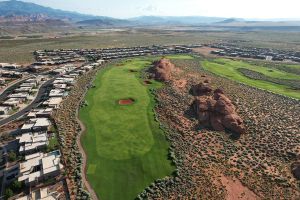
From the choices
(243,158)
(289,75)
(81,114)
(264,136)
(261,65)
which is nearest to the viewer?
(243,158)

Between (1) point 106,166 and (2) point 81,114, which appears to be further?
(2) point 81,114

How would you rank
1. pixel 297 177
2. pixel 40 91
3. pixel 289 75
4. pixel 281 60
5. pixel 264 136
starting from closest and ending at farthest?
pixel 297 177 → pixel 264 136 → pixel 40 91 → pixel 289 75 → pixel 281 60

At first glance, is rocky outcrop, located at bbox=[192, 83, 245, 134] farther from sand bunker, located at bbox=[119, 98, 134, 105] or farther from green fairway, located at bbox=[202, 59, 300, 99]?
green fairway, located at bbox=[202, 59, 300, 99]

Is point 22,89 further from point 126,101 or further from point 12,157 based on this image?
point 12,157

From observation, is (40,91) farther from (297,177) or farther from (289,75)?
(289,75)

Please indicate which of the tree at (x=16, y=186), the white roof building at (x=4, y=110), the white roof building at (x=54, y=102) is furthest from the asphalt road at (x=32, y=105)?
the tree at (x=16, y=186)

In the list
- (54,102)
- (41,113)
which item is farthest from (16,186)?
(54,102)

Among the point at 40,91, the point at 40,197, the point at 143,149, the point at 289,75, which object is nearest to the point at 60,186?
the point at 40,197

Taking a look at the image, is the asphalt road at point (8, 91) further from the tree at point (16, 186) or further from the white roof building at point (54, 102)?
the tree at point (16, 186)
